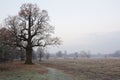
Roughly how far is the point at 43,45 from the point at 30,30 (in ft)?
14.9

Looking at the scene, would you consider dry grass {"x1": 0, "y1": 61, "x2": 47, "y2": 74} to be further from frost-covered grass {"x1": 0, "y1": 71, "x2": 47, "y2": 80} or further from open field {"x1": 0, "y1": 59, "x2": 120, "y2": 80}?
frost-covered grass {"x1": 0, "y1": 71, "x2": 47, "y2": 80}

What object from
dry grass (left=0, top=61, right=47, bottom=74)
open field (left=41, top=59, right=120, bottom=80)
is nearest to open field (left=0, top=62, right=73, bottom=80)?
dry grass (left=0, top=61, right=47, bottom=74)

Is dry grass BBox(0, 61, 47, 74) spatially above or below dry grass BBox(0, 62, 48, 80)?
above

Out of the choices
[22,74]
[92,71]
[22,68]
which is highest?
[22,68]

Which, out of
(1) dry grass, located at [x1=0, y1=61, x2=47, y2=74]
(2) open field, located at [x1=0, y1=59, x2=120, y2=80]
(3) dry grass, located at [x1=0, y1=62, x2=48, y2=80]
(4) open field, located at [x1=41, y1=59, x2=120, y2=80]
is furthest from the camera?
(1) dry grass, located at [x1=0, y1=61, x2=47, y2=74]

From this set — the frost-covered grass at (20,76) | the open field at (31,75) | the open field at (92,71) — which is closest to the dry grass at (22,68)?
the open field at (31,75)

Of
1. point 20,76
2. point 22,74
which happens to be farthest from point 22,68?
point 20,76

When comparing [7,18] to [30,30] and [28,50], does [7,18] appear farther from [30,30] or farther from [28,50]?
[28,50]

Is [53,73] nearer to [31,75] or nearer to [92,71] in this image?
[31,75]

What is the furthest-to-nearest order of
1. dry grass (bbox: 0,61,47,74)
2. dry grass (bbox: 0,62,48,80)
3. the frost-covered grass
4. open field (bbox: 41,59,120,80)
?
dry grass (bbox: 0,61,47,74) < open field (bbox: 41,59,120,80) < dry grass (bbox: 0,62,48,80) < the frost-covered grass

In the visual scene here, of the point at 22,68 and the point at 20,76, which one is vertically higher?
the point at 22,68

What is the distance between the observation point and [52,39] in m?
43.8

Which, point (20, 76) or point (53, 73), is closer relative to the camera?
point (20, 76)

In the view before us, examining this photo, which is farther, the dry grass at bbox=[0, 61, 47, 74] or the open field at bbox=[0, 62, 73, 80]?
the dry grass at bbox=[0, 61, 47, 74]
